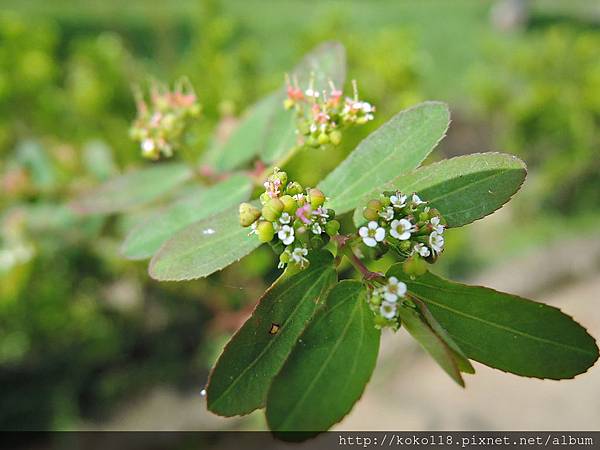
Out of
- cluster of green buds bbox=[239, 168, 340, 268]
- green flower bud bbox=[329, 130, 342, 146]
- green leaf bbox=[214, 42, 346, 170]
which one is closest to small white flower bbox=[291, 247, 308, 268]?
cluster of green buds bbox=[239, 168, 340, 268]

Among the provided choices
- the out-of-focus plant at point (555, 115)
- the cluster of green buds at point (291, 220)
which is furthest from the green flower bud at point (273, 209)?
the out-of-focus plant at point (555, 115)

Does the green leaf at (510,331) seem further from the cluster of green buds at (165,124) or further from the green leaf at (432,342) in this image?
the cluster of green buds at (165,124)

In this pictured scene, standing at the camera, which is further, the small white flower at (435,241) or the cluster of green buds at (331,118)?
the cluster of green buds at (331,118)

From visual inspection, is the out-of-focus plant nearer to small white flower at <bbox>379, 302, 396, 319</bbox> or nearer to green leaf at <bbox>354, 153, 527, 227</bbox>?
green leaf at <bbox>354, 153, 527, 227</bbox>

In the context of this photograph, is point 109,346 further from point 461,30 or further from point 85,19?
point 461,30

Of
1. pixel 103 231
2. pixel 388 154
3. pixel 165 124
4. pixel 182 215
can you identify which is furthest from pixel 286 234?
pixel 103 231

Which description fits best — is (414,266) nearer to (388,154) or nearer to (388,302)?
(388,302)

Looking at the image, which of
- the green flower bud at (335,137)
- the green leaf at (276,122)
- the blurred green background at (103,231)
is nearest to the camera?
the green flower bud at (335,137)
